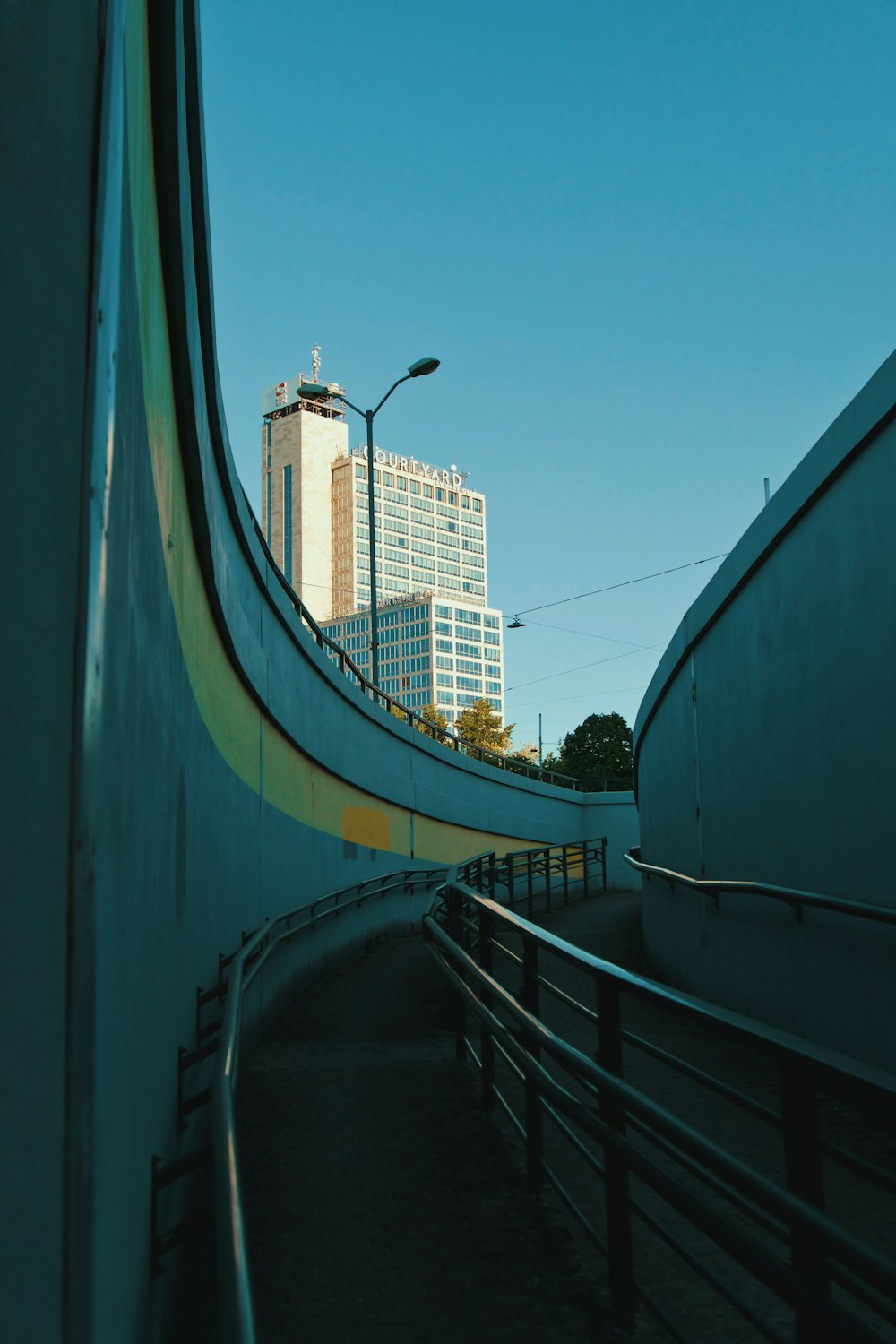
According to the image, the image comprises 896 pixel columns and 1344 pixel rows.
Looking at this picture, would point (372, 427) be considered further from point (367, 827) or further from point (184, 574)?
point (184, 574)

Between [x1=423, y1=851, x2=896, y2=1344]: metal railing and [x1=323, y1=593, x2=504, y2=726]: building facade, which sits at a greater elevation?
[x1=323, y1=593, x2=504, y2=726]: building facade

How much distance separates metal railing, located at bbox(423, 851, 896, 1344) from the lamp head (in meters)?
13.8

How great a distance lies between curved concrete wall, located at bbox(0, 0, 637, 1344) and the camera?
5.01ft

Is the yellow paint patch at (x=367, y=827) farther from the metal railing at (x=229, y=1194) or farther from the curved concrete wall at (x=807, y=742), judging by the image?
the metal railing at (x=229, y=1194)

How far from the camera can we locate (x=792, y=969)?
5867 mm

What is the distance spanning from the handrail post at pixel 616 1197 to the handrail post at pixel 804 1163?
2.95ft

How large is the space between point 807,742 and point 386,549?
14635 centimetres

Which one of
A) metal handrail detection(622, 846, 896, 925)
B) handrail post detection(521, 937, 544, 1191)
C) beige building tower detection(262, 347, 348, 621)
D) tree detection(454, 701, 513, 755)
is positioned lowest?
handrail post detection(521, 937, 544, 1191)

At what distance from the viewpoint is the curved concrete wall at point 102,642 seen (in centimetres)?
153

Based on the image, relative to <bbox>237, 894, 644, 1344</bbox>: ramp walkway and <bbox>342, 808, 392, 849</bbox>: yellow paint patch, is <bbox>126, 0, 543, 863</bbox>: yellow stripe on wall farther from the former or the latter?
<bbox>237, 894, 644, 1344</bbox>: ramp walkway

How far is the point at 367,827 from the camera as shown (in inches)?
528

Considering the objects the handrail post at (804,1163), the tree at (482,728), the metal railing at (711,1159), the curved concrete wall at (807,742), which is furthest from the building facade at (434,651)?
the handrail post at (804,1163)

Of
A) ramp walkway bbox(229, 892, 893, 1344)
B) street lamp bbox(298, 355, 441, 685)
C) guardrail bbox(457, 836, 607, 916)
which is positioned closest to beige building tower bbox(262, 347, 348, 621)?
guardrail bbox(457, 836, 607, 916)

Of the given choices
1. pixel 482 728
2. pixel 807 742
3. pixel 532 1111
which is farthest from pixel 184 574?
pixel 482 728
